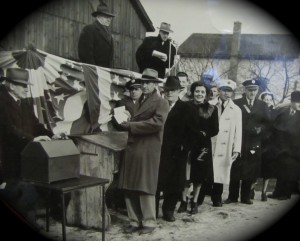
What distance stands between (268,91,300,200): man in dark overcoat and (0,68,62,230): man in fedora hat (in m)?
1.97

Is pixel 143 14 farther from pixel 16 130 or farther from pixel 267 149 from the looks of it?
pixel 267 149

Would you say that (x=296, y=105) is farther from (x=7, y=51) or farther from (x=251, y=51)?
(x=7, y=51)

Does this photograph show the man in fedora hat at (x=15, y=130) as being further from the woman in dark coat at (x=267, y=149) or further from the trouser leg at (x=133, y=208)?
the woman in dark coat at (x=267, y=149)

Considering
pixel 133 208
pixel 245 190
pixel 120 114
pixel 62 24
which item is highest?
pixel 62 24

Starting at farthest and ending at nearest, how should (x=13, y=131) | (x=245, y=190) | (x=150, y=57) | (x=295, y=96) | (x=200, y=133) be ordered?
1. (x=245, y=190)
2. (x=295, y=96)
3. (x=200, y=133)
4. (x=150, y=57)
5. (x=13, y=131)

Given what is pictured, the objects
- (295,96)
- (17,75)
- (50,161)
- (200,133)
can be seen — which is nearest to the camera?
(50,161)

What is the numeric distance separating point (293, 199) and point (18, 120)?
99.8 inches

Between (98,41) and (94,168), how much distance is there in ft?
3.38

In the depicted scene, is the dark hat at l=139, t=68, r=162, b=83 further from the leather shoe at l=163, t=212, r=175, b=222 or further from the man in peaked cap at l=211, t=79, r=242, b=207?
the leather shoe at l=163, t=212, r=175, b=222

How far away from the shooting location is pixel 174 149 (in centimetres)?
292

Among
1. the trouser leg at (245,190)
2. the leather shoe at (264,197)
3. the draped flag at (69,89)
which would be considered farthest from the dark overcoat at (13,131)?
the leather shoe at (264,197)

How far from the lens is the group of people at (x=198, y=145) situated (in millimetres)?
2857

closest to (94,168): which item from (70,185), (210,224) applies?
(70,185)

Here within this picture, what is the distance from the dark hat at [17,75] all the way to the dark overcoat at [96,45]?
1.45 feet
